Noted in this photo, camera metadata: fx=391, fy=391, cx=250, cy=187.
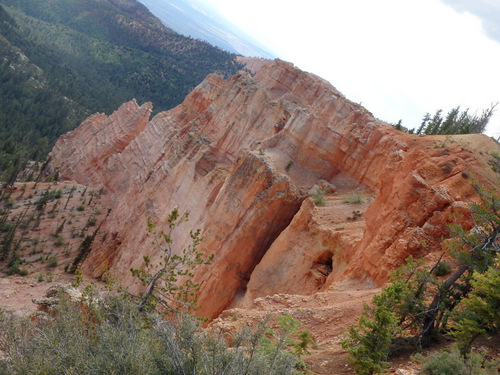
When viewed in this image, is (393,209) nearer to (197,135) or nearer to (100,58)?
(197,135)

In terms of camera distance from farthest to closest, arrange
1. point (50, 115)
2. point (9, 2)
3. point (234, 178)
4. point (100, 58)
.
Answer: point (9, 2)
point (100, 58)
point (50, 115)
point (234, 178)

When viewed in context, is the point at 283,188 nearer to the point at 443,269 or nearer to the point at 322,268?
the point at 322,268

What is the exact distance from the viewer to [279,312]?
14.4m

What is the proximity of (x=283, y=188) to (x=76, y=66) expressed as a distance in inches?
4625

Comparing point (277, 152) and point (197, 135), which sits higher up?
point (277, 152)

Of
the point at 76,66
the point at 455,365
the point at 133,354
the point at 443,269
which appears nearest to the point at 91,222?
the point at 443,269

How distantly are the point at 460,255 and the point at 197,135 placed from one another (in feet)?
106

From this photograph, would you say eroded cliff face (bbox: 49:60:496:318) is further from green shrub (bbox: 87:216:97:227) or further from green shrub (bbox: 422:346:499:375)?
green shrub (bbox: 422:346:499:375)

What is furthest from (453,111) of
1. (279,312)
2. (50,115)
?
(50,115)

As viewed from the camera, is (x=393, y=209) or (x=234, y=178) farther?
(x=234, y=178)

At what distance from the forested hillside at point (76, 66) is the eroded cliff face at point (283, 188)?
2262cm

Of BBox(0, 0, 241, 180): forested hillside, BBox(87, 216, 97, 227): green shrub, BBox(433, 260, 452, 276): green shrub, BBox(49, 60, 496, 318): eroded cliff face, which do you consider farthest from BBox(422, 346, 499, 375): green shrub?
BBox(0, 0, 241, 180): forested hillside

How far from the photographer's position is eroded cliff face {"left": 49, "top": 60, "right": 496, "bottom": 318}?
1589 centimetres

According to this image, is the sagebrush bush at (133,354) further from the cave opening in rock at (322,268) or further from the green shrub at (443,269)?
the cave opening in rock at (322,268)
